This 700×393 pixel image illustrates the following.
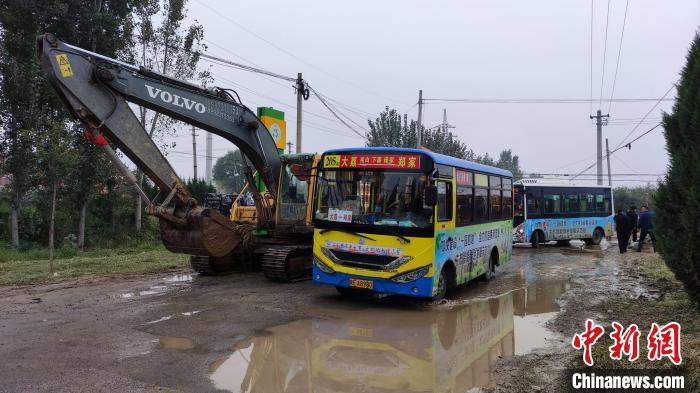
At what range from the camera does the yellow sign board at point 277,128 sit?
63.2 ft

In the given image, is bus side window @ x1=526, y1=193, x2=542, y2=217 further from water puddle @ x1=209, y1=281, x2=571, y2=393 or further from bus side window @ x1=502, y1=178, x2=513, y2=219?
water puddle @ x1=209, y1=281, x2=571, y2=393

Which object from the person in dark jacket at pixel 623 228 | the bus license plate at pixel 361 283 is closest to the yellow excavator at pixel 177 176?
the bus license plate at pixel 361 283

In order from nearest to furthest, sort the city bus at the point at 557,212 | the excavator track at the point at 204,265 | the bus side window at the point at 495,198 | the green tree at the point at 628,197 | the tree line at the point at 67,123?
the bus side window at the point at 495,198, the excavator track at the point at 204,265, the tree line at the point at 67,123, the city bus at the point at 557,212, the green tree at the point at 628,197

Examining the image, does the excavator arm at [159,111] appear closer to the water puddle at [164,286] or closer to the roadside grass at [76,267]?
the water puddle at [164,286]

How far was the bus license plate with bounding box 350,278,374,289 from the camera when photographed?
9.07 meters

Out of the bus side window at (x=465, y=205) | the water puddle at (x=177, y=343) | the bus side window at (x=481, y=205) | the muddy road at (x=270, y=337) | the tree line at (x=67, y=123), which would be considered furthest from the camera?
the tree line at (x=67, y=123)

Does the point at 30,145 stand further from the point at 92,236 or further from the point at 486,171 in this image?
the point at 486,171

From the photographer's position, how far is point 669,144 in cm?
795

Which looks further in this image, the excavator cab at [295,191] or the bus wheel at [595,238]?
the bus wheel at [595,238]

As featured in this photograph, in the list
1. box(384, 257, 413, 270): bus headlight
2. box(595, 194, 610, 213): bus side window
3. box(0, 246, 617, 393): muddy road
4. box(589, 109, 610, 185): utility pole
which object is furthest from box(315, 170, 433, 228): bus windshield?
box(589, 109, 610, 185): utility pole

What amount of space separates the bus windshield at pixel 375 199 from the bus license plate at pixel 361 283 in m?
1.05

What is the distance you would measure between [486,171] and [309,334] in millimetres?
6287

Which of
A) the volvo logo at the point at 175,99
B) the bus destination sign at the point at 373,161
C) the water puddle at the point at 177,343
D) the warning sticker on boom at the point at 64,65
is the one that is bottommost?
the water puddle at the point at 177,343

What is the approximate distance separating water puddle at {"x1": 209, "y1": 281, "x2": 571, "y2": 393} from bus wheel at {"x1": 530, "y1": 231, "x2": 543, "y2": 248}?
12.0 meters
